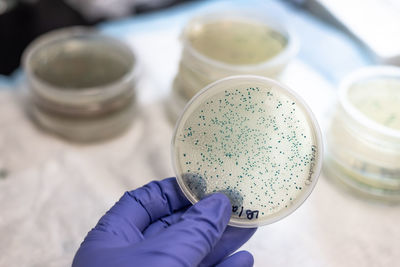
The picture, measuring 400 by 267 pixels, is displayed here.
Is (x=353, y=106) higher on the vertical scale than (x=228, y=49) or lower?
lower

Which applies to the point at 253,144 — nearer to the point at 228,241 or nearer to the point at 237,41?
the point at 228,241

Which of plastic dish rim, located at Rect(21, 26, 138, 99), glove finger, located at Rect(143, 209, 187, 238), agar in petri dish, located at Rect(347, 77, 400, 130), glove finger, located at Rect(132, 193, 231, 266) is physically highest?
plastic dish rim, located at Rect(21, 26, 138, 99)

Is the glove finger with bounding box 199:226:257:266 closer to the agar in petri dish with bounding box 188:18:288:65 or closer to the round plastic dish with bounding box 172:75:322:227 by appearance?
the round plastic dish with bounding box 172:75:322:227

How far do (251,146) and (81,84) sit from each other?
0.65 m

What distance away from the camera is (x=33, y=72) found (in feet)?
4.09

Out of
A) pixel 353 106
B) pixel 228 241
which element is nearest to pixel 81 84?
pixel 228 241

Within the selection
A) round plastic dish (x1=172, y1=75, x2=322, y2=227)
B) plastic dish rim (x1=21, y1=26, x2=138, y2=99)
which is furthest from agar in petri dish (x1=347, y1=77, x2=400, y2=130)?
plastic dish rim (x1=21, y1=26, x2=138, y2=99)

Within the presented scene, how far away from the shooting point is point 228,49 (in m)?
1.25

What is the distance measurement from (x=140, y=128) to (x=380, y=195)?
2.39 feet

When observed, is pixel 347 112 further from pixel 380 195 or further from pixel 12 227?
pixel 12 227

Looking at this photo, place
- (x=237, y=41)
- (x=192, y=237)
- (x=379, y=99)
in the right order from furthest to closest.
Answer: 1. (x=237, y=41)
2. (x=379, y=99)
3. (x=192, y=237)

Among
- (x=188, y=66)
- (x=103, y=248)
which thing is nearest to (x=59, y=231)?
(x=103, y=248)

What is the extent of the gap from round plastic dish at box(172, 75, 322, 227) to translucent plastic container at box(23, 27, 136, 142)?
447 millimetres

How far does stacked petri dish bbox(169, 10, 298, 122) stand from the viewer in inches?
44.3
